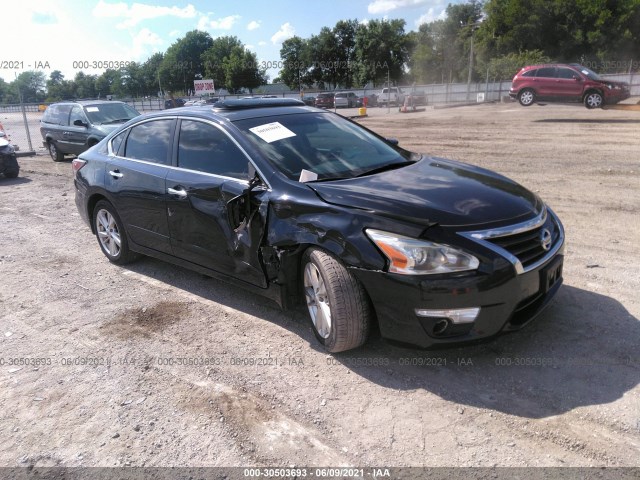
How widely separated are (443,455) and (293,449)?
2.54 feet

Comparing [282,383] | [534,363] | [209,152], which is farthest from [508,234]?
[209,152]

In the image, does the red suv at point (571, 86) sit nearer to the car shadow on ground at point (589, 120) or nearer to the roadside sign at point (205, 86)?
the car shadow on ground at point (589, 120)

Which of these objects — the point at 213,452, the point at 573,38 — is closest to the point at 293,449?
the point at 213,452

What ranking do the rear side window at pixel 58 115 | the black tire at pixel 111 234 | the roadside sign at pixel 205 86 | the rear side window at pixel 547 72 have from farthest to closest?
the roadside sign at pixel 205 86, the rear side window at pixel 547 72, the rear side window at pixel 58 115, the black tire at pixel 111 234

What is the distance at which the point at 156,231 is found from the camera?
4.82 meters

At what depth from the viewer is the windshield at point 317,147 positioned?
392 cm

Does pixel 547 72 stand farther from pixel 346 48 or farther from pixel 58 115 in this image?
pixel 346 48

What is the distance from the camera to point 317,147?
419 centimetres

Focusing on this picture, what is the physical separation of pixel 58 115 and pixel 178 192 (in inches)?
476

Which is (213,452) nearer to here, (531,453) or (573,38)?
(531,453)

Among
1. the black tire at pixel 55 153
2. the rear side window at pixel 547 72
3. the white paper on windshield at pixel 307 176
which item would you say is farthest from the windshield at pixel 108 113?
the rear side window at pixel 547 72

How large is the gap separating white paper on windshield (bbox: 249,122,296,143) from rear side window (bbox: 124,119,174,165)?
1.04m

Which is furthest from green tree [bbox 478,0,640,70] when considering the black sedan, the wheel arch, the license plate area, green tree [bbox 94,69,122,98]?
green tree [bbox 94,69,122,98]

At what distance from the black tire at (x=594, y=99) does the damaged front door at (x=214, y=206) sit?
19718 millimetres
